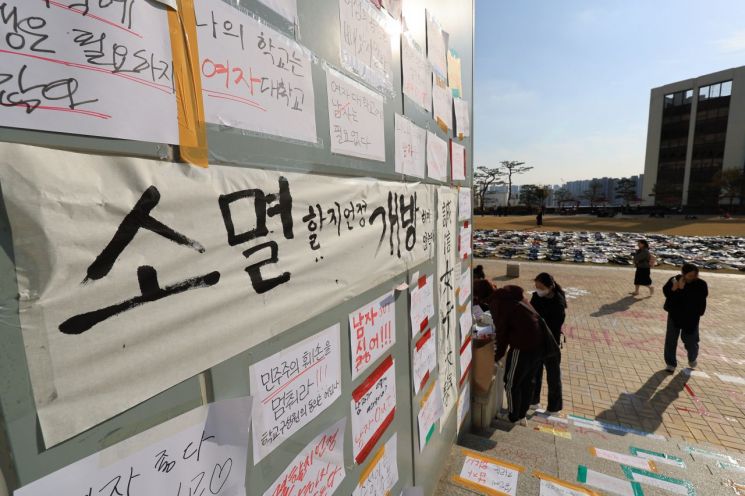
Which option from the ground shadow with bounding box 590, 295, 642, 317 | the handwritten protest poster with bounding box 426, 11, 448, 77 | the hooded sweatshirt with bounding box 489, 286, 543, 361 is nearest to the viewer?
the handwritten protest poster with bounding box 426, 11, 448, 77

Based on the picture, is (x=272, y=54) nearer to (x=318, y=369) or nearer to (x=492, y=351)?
(x=318, y=369)

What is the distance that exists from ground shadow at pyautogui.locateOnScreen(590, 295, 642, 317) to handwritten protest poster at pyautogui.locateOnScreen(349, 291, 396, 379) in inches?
320

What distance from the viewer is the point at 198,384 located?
96 centimetres

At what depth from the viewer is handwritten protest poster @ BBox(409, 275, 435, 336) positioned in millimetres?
2443

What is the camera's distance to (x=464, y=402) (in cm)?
398

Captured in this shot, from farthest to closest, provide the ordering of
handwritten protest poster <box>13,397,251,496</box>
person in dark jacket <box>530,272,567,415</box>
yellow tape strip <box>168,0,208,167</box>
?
1. person in dark jacket <box>530,272,567,415</box>
2. yellow tape strip <box>168,0,208,167</box>
3. handwritten protest poster <box>13,397,251,496</box>

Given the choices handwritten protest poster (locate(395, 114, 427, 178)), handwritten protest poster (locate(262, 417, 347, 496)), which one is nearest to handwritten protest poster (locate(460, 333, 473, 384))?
handwritten protest poster (locate(395, 114, 427, 178))

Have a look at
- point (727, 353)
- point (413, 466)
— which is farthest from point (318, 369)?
point (727, 353)

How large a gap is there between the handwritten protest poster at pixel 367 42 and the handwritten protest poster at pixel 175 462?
1466 millimetres

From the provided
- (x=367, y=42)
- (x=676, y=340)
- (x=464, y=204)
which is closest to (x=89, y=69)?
(x=367, y=42)

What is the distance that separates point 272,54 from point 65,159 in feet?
2.40

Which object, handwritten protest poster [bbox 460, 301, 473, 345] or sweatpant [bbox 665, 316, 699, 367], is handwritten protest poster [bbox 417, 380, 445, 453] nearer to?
handwritten protest poster [bbox 460, 301, 473, 345]

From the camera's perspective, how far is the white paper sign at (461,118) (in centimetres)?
333

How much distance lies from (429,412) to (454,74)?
9.64 feet
